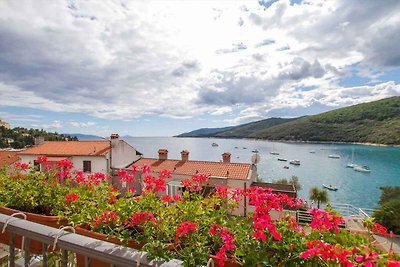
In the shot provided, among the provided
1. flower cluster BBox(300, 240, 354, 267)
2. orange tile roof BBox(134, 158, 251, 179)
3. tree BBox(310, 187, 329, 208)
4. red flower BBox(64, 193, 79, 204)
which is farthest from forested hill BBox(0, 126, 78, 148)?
flower cluster BBox(300, 240, 354, 267)

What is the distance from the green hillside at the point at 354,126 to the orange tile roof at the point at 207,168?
13289 centimetres

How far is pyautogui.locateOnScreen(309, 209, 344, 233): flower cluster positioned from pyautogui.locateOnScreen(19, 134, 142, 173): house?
2097 cm

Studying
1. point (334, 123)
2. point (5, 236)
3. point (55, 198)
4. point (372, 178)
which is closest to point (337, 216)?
point (55, 198)

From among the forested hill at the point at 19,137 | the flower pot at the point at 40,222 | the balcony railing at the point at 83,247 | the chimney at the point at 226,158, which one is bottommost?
the chimney at the point at 226,158

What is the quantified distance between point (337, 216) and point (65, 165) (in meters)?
3.45

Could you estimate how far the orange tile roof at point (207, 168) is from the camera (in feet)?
57.0

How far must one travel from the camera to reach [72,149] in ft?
76.3

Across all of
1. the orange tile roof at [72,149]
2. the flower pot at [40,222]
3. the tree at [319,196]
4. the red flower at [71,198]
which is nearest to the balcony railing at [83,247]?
the flower pot at [40,222]

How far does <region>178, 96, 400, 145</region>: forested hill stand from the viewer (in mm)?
128625

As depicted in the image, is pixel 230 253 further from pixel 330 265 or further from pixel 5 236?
pixel 5 236

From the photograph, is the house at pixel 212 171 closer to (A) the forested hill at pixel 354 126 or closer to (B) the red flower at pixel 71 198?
(B) the red flower at pixel 71 198

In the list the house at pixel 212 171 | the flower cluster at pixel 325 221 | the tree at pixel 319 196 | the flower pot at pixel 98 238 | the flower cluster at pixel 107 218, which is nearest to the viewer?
the flower cluster at pixel 325 221

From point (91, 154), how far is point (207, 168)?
34.1 ft

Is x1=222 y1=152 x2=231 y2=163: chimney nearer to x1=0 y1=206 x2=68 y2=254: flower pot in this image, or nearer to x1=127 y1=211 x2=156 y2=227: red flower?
x1=0 y1=206 x2=68 y2=254: flower pot
